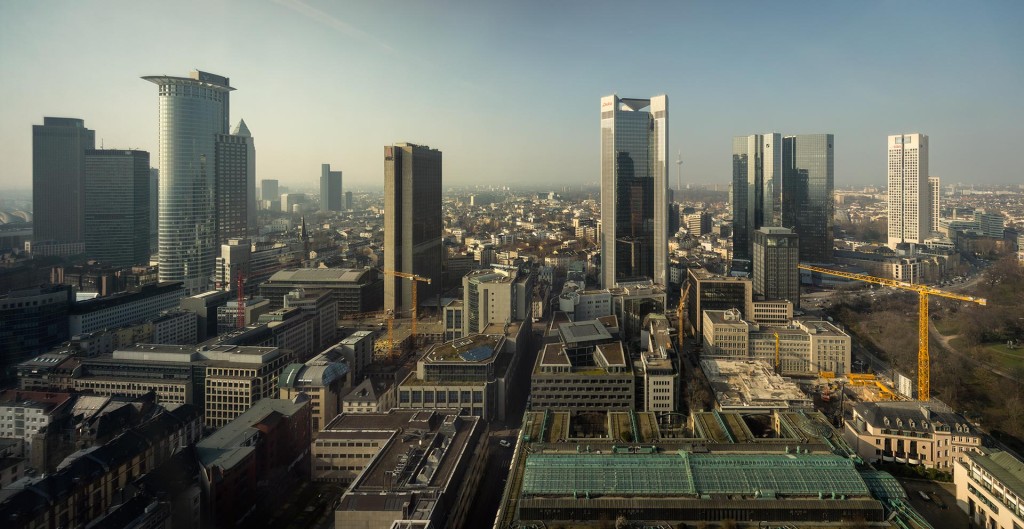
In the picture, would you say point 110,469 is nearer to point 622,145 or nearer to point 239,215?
point 622,145

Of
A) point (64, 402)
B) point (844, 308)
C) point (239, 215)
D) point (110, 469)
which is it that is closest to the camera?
point (110, 469)

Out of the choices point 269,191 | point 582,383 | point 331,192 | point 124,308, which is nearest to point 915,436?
point 582,383

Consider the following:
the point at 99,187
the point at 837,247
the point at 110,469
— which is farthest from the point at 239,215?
the point at 837,247

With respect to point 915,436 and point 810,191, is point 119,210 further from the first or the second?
point 810,191

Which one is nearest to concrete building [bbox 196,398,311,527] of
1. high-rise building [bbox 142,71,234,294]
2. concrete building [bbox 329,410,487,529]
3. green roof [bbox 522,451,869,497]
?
concrete building [bbox 329,410,487,529]

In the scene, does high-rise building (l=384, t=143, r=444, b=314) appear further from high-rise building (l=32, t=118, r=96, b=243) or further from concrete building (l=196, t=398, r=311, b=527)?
concrete building (l=196, t=398, r=311, b=527)

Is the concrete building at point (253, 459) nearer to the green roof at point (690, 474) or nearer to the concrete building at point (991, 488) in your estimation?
the green roof at point (690, 474)

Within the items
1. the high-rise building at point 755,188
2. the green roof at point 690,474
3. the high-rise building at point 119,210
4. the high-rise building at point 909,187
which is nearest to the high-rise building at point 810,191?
the high-rise building at point 755,188
